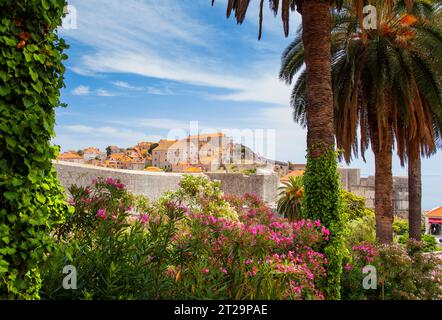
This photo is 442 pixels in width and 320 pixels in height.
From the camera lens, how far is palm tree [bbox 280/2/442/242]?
1108cm

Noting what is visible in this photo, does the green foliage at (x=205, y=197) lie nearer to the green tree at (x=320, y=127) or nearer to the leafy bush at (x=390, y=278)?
the green tree at (x=320, y=127)

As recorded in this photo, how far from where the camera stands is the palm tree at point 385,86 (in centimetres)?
1108

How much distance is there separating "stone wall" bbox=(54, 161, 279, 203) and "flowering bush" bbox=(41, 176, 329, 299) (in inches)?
268

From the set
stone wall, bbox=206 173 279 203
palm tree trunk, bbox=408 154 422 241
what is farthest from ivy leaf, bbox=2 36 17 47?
stone wall, bbox=206 173 279 203

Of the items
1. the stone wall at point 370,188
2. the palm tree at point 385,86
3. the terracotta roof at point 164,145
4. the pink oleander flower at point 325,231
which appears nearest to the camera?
the pink oleander flower at point 325,231

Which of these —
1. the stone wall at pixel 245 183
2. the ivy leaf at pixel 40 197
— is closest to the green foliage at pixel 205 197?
the ivy leaf at pixel 40 197

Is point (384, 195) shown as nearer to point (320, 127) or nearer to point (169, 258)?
point (320, 127)

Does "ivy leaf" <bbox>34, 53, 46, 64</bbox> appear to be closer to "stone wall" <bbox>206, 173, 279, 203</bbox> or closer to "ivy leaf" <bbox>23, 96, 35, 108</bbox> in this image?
"ivy leaf" <bbox>23, 96, 35, 108</bbox>

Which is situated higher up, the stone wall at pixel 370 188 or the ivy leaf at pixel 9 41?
the ivy leaf at pixel 9 41

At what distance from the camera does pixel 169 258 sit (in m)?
4.22

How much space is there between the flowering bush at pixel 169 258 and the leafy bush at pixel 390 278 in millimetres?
1810

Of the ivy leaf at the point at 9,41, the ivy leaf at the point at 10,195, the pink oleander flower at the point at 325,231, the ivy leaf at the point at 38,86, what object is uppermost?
the ivy leaf at the point at 9,41
